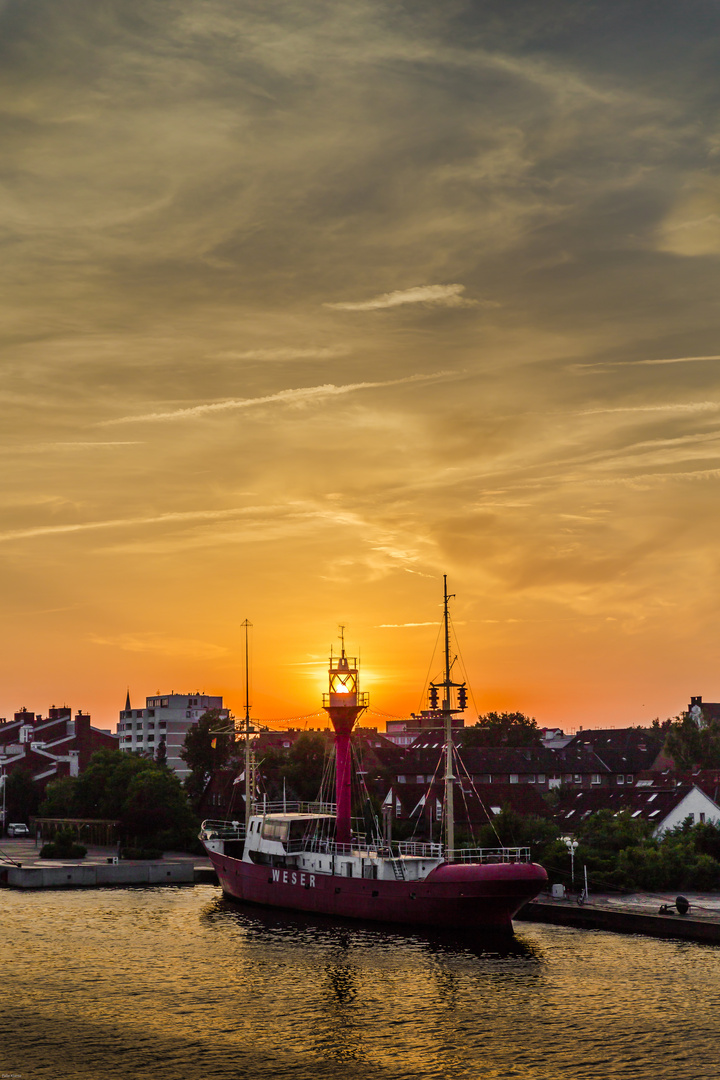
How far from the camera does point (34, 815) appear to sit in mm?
152875

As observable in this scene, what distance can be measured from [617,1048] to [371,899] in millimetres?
29488

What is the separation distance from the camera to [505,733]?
616 feet

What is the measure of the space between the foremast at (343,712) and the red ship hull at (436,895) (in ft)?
16.9

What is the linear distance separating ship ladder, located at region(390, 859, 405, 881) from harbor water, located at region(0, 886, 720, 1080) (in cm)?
329

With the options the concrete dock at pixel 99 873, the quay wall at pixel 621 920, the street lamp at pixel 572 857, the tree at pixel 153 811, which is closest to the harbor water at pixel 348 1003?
the quay wall at pixel 621 920

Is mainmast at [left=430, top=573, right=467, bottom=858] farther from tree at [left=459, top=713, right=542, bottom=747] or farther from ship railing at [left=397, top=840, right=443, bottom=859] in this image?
tree at [left=459, top=713, right=542, bottom=747]

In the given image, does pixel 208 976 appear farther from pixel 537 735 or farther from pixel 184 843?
pixel 537 735

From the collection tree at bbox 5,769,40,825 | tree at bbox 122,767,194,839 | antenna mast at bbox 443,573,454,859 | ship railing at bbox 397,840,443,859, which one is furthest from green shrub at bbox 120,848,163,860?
tree at bbox 5,769,40,825

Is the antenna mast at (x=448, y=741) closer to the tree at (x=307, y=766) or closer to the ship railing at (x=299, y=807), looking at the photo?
the ship railing at (x=299, y=807)

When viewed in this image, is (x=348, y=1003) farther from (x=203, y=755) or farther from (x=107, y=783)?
(x=203, y=755)

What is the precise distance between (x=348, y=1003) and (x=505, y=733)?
141 m

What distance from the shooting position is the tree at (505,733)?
Answer: 186m

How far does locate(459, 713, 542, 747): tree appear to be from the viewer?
186 metres

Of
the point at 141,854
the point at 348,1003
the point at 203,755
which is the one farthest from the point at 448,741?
the point at 203,755
